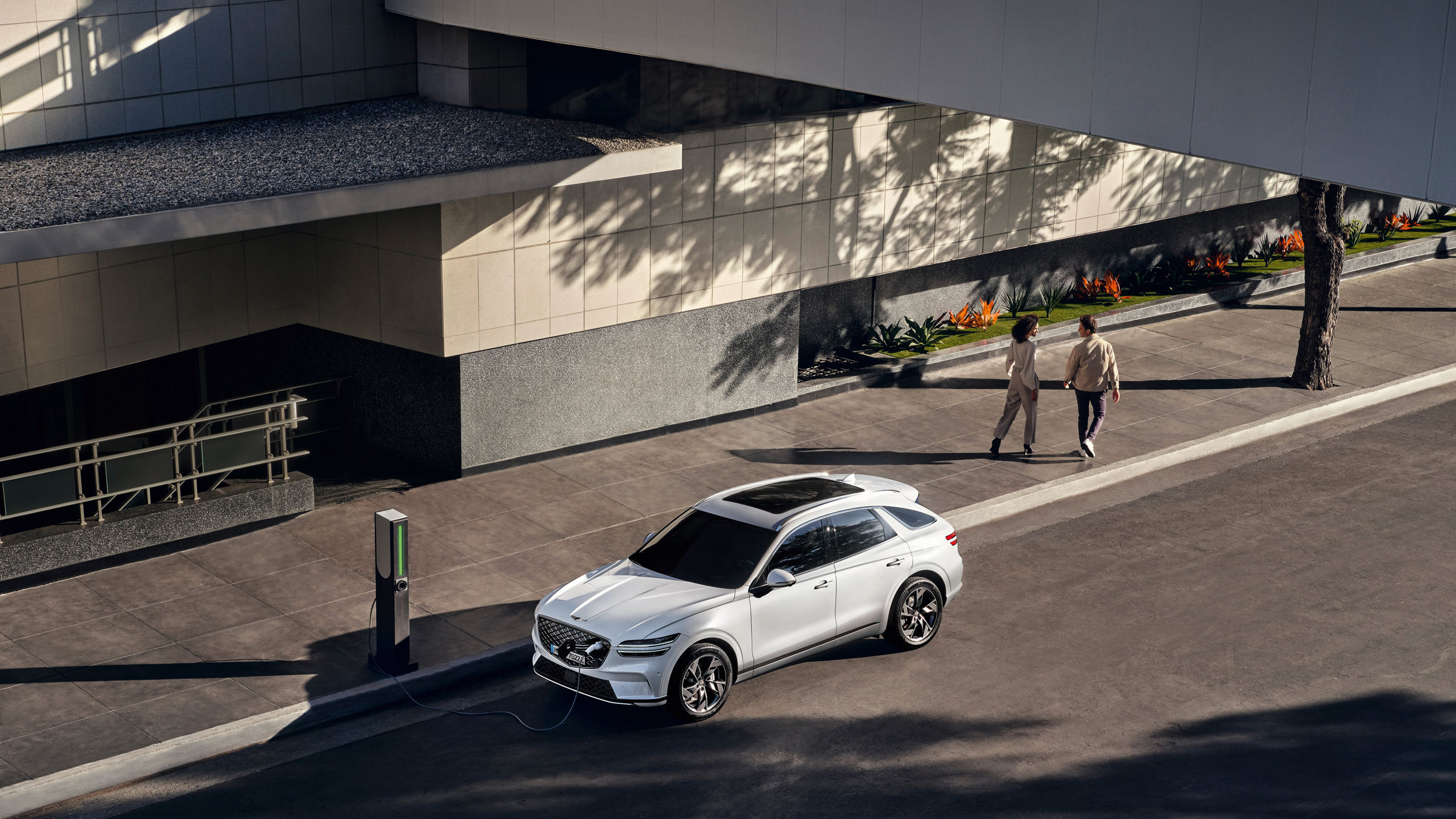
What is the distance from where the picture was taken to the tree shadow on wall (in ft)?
64.6

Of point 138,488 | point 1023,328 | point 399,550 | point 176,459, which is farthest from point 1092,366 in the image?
point 138,488

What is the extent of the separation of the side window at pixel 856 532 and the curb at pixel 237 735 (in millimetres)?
2934

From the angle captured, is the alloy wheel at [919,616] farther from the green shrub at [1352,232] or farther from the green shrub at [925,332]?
the green shrub at [1352,232]

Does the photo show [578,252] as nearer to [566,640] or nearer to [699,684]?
A: [566,640]

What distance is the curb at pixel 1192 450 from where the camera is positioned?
16.9 metres

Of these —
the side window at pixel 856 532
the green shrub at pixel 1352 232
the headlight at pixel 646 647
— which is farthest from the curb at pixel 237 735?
the green shrub at pixel 1352 232

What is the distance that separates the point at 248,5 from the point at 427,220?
10.4 ft

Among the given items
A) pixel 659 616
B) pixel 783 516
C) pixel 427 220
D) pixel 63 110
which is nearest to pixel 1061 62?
pixel 783 516

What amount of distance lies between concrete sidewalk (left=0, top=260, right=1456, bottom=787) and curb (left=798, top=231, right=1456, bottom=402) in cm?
21

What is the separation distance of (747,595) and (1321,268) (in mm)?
12422

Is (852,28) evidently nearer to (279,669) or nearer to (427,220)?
(427,220)

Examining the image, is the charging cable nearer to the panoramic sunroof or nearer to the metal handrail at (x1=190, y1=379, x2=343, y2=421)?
the panoramic sunroof

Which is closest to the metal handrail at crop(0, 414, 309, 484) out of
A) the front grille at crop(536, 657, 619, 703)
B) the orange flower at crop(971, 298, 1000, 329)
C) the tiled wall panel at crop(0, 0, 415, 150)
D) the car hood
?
the tiled wall panel at crop(0, 0, 415, 150)

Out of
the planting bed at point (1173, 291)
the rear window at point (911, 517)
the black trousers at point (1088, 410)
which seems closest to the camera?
the rear window at point (911, 517)
